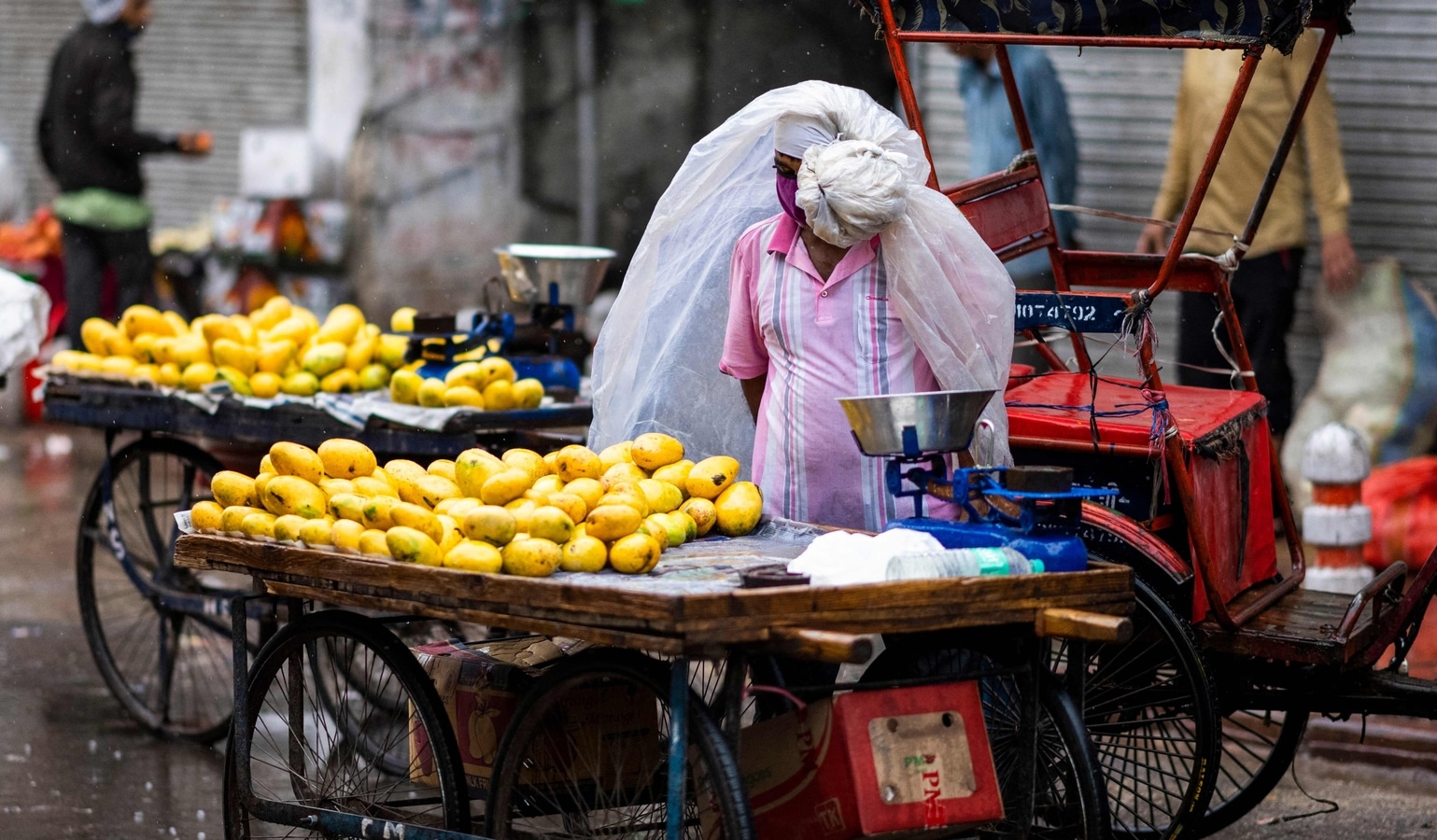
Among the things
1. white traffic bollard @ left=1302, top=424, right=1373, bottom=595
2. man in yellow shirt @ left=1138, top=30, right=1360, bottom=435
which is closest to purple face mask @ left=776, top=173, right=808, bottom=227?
white traffic bollard @ left=1302, top=424, right=1373, bottom=595

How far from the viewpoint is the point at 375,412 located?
5137 millimetres

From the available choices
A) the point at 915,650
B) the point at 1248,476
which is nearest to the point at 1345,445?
the point at 1248,476

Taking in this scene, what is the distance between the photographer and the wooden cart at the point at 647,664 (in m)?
2.89

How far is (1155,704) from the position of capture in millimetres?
3932

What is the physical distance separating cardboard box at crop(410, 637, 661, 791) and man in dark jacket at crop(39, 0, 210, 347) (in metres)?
6.40

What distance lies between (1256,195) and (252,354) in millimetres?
4049

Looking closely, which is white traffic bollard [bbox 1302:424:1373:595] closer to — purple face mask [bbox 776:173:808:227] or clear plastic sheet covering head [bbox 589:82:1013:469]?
clear plastic sheet covering head [bbox 589:82:1013:469]

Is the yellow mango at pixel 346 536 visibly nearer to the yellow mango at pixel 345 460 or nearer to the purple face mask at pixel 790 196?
the yellow mango at pixel 345 460

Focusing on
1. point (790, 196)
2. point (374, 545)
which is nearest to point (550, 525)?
point (374, 545)

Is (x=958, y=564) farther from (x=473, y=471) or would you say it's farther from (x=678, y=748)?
(x=473, y=471)

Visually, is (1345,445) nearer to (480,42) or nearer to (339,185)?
(480,42)

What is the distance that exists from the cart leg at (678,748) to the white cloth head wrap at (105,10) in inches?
306

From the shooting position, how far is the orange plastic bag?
Result: 21.9 feet

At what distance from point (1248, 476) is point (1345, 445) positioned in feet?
5.26
